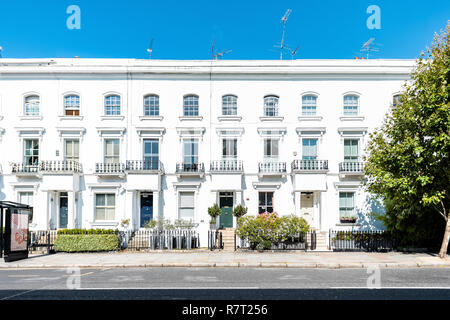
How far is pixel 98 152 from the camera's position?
82.5ft

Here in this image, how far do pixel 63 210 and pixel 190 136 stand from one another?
10.7 meters

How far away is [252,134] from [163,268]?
41.5 ft

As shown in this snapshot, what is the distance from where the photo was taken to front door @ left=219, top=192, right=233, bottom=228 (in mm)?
25172

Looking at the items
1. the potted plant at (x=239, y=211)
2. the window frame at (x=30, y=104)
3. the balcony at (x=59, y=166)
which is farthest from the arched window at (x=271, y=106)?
the window frame at (x=30, y=104)

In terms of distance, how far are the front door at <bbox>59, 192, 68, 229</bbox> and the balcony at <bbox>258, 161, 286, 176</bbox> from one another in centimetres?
1427

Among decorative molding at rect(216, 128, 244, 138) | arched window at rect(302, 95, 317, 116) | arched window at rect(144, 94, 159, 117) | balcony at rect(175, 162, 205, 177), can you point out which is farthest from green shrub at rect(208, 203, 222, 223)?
arched window at rect(302, 95, 317, 116)

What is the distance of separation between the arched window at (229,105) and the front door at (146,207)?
8.13m

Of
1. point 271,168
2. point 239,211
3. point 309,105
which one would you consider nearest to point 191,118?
point 271,168

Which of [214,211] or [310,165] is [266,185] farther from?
[214,211]

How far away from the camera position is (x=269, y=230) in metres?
20.0

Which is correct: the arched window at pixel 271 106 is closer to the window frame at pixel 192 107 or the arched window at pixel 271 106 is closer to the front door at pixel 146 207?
the window frame at pixel 192 107

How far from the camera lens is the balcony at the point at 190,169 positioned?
24531mm
